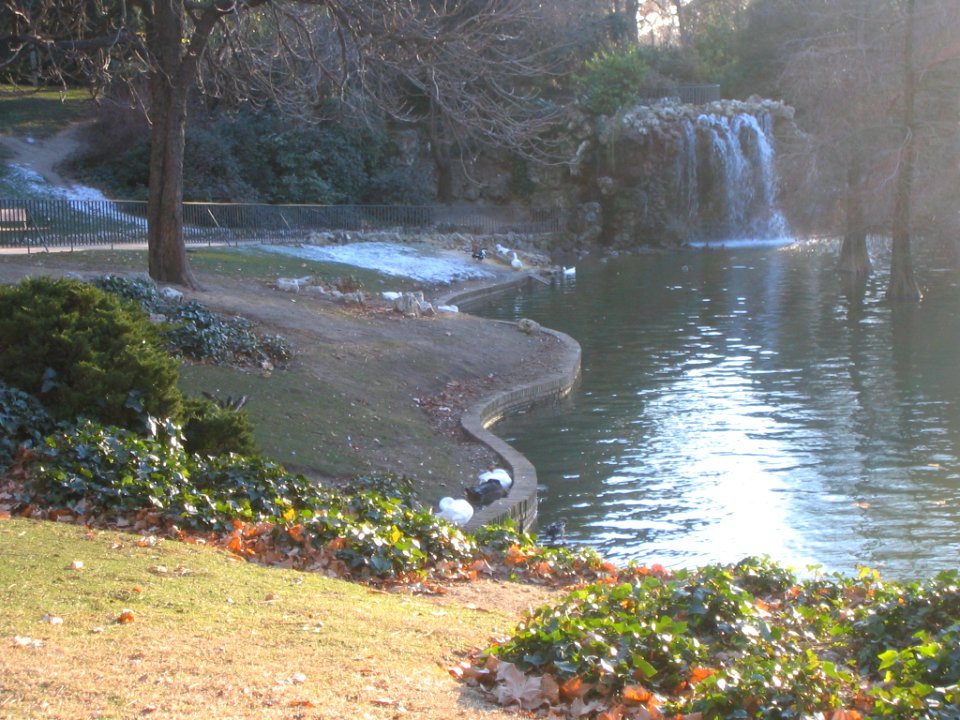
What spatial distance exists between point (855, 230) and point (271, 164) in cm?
2478

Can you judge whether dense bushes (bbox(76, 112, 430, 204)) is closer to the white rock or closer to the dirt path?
the dirt path

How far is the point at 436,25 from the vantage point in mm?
20016

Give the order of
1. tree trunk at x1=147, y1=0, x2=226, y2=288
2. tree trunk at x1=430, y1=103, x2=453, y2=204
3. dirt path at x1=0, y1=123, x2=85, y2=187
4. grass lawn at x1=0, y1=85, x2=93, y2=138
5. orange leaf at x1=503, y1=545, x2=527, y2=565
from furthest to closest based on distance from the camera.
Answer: tree trunk at x1=430, y1=103, x2=453, y2=204
grass lawn at x1=0, y1=85, x2=93, y2=138
dirt path at x1=0, y1=123, x2=85, y2=187
tree trunk at x1=147, y1=0, x2=226, y2=288
orange leaf at x1=503, y1=545, x2=527, y2=565

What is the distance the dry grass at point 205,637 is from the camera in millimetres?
4863

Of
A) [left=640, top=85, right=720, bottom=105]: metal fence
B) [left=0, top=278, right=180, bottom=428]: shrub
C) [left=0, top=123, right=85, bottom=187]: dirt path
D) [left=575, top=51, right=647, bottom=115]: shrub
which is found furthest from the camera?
[left=640, top=85, right=720, bottom=105]: metal fence

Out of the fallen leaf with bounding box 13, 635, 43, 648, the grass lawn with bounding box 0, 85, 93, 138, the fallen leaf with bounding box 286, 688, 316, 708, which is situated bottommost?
the fallen leaf with bounding box 286, 688, 316, 708

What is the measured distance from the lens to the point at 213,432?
35.3 ft

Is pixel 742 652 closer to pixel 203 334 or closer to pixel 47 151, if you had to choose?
pixel 203 334

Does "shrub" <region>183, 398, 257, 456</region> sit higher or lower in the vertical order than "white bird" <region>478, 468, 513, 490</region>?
higher

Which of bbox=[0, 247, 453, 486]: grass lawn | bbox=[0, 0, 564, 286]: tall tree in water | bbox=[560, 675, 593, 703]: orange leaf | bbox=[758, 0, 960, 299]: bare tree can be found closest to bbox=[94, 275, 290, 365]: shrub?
bbox=[0, 247, 453, 486]: grass lawn

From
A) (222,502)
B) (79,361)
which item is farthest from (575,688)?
(79,361)

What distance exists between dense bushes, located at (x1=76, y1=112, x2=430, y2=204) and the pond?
62.2ft

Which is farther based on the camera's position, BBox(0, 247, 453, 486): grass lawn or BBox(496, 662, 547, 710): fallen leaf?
BBox(0, 247, 453, 486): grass lawn

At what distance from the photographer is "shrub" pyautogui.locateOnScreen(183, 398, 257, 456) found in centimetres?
1069
